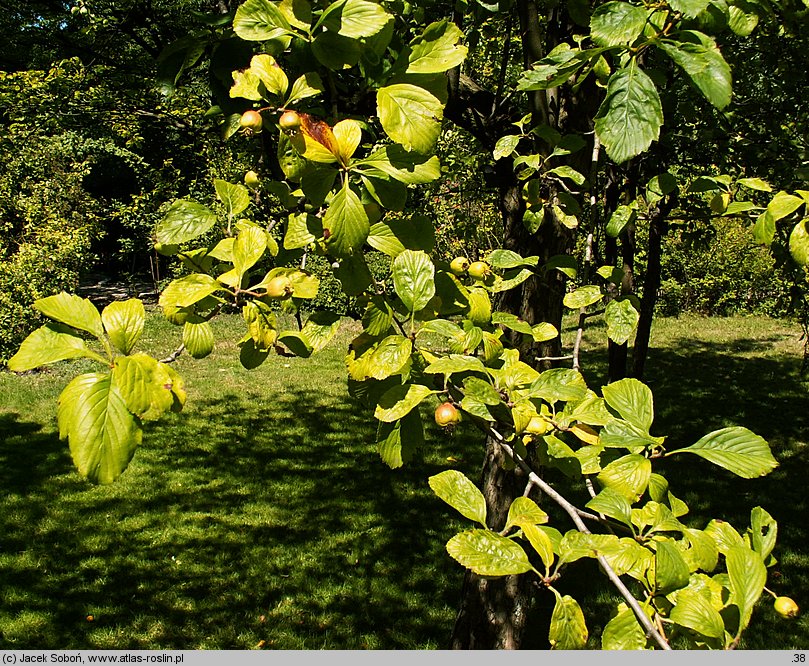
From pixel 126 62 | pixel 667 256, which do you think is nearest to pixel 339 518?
pixel 126 62

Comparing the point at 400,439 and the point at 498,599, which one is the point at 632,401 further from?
the point at 498,599

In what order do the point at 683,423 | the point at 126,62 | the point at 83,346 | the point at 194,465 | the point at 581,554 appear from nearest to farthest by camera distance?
the point at 83,346 < the point at 581,554 < the point at 126,62 < the point at 194,465 < the point at 683,423

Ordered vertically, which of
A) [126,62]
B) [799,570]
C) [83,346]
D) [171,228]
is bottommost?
[799,570]

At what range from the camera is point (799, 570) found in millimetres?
4445

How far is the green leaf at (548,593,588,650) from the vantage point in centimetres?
92

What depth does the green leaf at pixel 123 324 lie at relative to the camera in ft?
2.81

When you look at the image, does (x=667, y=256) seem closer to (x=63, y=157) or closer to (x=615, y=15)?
(x=63, y=157)

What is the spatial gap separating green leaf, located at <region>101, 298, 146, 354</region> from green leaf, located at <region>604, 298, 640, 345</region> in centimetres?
119

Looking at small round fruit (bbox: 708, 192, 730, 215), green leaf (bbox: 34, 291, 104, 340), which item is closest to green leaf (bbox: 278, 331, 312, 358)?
green leaf (bbox: 34, 291, 104, 340)

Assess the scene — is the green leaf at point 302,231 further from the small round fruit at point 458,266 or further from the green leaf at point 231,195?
the small round fruit at point 458,266

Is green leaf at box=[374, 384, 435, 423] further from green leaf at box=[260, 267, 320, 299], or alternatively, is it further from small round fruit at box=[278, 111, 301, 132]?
small round fruit at box=[278, 111, 301, 132]

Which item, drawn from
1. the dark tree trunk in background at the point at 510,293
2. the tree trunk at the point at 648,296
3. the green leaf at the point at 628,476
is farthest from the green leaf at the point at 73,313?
the tree trunk at the point at 648,296

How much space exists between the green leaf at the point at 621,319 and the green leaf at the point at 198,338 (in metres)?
1.05

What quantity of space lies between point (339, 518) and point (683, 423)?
4181 mm
